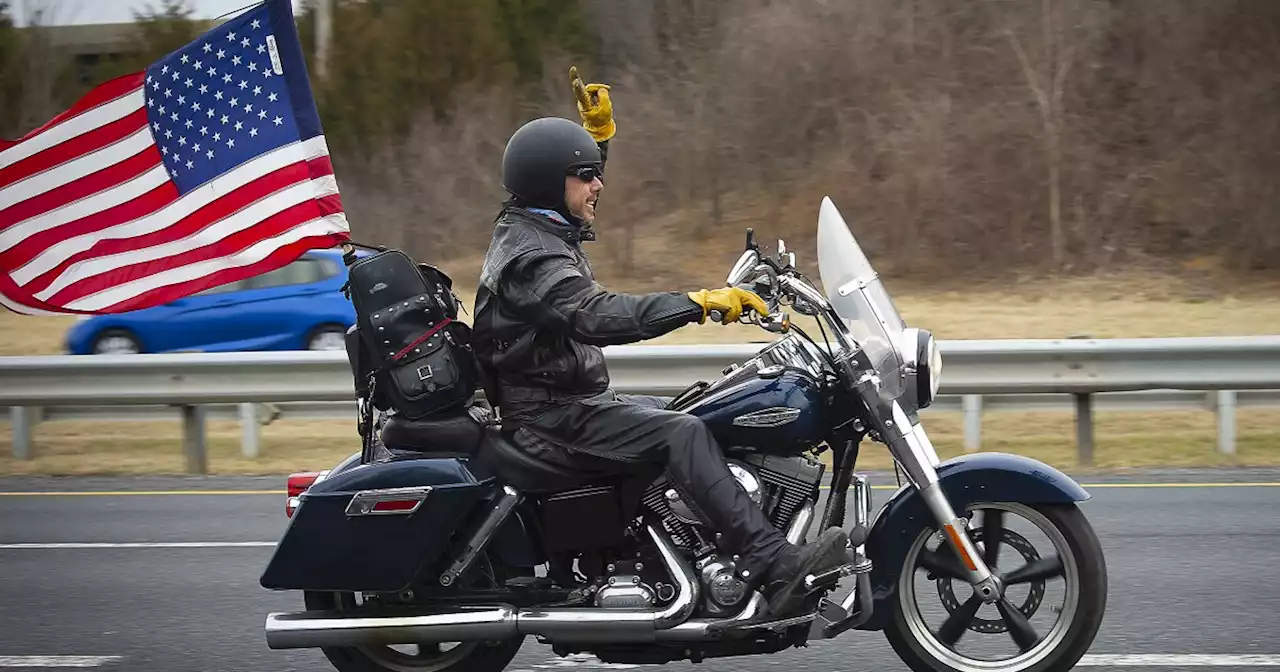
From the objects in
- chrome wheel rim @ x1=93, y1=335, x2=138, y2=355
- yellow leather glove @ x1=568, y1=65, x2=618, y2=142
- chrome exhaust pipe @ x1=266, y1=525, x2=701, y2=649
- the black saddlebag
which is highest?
yellow leather glove @ x1=568, y1=65, x2=618, y2=142

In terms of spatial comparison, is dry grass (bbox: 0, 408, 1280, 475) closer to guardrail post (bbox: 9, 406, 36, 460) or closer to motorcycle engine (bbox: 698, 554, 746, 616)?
guardrail post (bbox: 9, 406, 36, 460)

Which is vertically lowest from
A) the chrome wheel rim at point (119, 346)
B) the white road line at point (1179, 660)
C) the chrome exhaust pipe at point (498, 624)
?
the white road line at point (1179, 660)

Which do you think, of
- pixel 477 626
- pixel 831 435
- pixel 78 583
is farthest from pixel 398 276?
pixel 78 583

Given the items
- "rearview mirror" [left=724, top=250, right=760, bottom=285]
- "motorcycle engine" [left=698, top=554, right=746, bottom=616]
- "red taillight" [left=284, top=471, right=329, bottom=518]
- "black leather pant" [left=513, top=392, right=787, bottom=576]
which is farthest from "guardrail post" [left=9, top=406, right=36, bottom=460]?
"rearview mirror" [left=724, top=250, right=760, bottom=285]

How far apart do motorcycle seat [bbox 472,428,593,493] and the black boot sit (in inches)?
25.6

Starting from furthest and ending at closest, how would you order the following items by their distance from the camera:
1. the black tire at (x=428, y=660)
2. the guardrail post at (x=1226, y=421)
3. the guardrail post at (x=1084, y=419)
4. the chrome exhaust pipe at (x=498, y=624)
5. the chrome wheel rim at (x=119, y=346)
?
the chrome wheel rim at (x=119, y=346), the guardrail post at (x=1226, y=421), the guardrail post at (x=1084, y=419), the black tire at (x=428, y=660), the chrome exhaust pipe at (x=498, y=624)

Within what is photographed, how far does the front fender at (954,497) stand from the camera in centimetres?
466

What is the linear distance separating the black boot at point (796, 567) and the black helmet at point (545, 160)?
4.10 ft

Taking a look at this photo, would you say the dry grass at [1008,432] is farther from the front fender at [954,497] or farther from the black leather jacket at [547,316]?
the black leather jacket at [547,316]

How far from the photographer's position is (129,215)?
5.53 meters

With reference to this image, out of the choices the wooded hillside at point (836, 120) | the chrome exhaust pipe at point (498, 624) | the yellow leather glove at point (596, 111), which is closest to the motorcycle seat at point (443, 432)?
the chrome exhaust pipe at point (498, 624)

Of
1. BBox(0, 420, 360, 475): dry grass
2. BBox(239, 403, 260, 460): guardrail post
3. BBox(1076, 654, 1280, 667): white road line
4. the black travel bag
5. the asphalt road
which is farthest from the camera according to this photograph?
BBox(239, 403, 260, 460): guardrail post

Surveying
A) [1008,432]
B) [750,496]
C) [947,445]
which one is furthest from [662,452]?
[1008,432]

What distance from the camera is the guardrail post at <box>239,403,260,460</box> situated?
A: 35.3 ft
